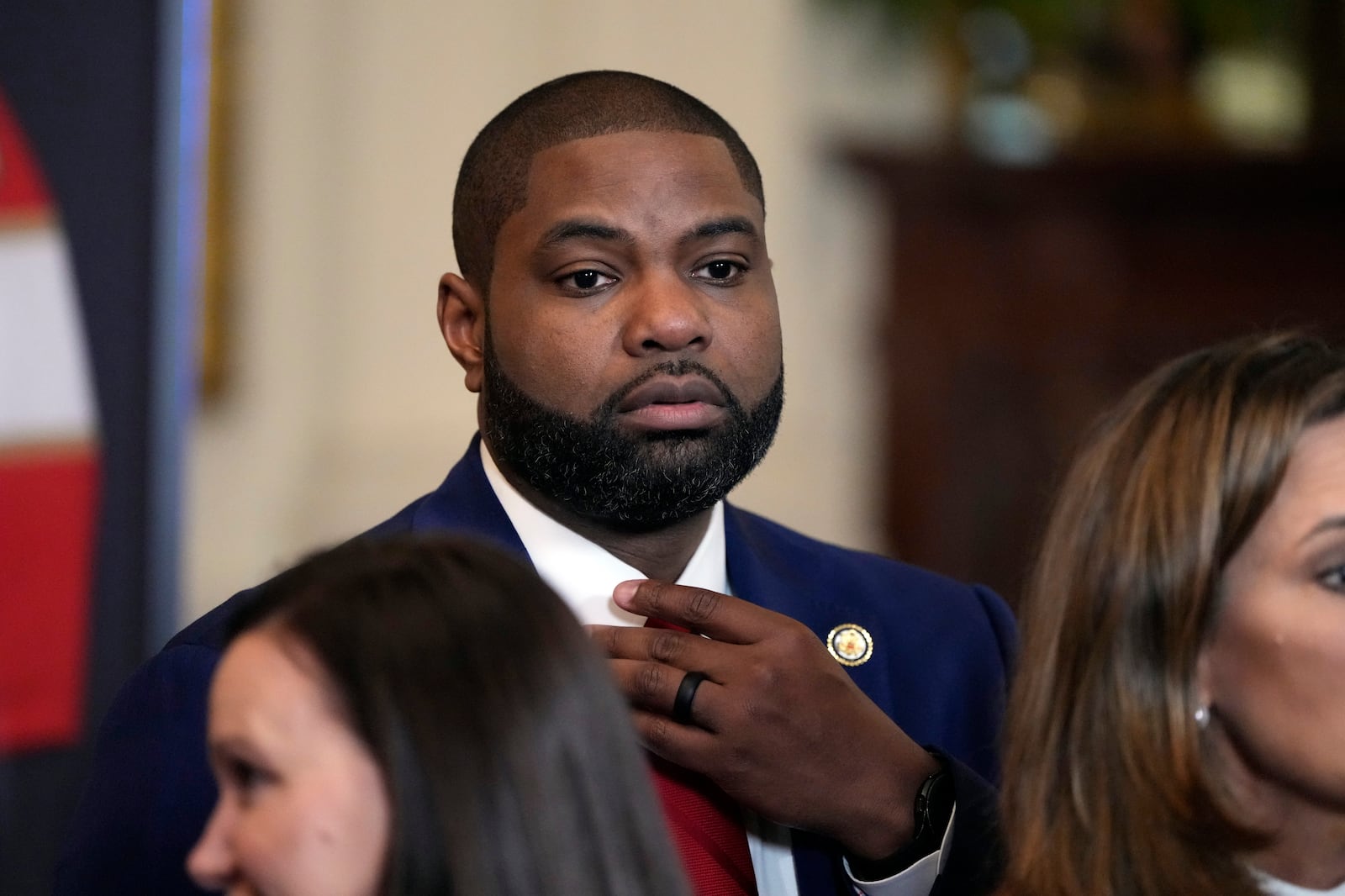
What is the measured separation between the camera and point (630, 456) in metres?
1.70

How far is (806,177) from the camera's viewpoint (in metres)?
5.04

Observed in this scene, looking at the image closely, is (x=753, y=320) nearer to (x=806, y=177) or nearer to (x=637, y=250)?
(x=637, y=250)

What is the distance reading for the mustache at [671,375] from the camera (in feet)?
5.54

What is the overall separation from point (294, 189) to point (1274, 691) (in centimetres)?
342

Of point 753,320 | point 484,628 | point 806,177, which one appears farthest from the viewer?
point 806,177

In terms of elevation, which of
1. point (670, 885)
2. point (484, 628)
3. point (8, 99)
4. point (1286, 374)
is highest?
point (8, 99)

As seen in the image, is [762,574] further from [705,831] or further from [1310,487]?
[1310,487]

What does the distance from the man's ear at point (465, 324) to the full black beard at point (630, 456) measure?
0.29 feet

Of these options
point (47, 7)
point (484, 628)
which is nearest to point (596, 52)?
point (47, 7)

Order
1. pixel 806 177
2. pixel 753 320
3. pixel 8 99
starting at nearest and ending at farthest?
pixel 753 320 → pixel 8 99 → pixel 806 177

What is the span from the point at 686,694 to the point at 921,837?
0.98 feet

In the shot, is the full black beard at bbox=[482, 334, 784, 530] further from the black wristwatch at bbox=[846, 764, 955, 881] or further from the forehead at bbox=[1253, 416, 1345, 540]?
the forehead at bbox=[1253, 416, 1345, 540]

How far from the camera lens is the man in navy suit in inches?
64.7

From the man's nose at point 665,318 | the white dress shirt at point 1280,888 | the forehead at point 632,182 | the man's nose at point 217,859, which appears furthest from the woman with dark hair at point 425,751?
the white dress shirt at point 1280,888
